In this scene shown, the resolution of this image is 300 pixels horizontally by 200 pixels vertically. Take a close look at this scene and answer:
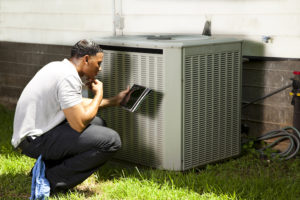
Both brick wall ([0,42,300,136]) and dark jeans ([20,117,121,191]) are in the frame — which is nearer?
dark jeans ([20,117,121,191])

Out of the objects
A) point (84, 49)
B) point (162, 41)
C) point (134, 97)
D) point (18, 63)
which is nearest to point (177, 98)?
point (134, 97)

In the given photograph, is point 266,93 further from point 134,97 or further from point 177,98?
point 134,97

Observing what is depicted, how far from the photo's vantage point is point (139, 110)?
177 inches

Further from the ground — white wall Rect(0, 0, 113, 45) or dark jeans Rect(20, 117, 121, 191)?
white wall Rect(0, 0, 113, 45)

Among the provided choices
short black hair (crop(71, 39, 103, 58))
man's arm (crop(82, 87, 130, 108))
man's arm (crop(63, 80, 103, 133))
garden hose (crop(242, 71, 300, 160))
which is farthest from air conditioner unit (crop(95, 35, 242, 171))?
man's arm (crop(63, 80, 103, 133))

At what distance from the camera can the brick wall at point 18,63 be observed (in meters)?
7.03

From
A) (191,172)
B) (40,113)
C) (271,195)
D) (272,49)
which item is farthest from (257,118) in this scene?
(40,113)

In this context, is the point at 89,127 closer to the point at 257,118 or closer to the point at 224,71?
the point at 224,71

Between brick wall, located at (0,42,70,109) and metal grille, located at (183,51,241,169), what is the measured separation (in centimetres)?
282

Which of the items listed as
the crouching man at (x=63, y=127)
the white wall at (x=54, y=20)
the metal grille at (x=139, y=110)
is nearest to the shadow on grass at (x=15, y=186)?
the crouching man at (x=63, y=127)

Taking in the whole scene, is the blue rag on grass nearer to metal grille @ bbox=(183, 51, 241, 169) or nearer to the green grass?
the green grass

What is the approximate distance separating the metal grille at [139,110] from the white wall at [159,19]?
1.10 metres

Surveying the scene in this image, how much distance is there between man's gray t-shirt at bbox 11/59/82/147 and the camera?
3.85 metres

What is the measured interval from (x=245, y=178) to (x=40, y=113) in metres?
1.73
